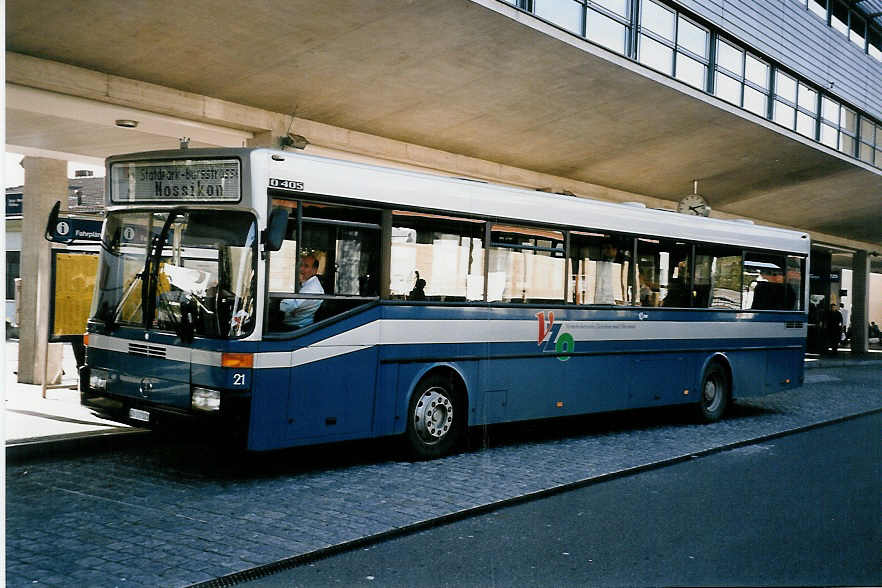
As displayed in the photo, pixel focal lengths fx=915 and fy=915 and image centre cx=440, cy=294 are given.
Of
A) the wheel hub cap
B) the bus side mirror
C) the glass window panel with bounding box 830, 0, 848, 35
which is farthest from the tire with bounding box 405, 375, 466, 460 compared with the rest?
the glass window panel with bounding box 830, 0, 848, 35

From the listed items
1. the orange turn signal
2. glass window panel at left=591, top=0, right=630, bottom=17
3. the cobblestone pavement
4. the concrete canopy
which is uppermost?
glass window panel at left=591, top=0, right=630, bottom=17

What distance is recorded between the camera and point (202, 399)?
7609 mm

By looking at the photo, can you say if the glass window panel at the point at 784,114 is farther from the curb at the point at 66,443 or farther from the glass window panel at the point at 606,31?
the curb at the point at 66,443

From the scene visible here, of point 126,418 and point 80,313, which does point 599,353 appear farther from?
point 80,313

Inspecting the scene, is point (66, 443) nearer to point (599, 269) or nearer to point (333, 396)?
point (333, 396)

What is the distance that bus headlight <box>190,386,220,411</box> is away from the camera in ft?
24.7

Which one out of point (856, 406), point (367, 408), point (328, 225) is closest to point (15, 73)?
point (328, 225)

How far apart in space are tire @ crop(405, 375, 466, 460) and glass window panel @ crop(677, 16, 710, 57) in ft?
42.2

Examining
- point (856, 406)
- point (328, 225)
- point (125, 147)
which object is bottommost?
Result: point (856, 406)

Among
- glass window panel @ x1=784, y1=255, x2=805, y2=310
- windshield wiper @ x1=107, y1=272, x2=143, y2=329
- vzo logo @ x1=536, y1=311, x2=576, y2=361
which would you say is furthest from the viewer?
glass window panel @ x1=784, y1=255, x2=805, y2=310

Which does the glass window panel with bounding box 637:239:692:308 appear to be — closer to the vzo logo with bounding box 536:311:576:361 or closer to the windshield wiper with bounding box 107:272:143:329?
the vzo logo with bounding box 536:311:576:361

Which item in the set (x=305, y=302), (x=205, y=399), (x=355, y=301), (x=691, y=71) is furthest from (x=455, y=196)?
(x=691, y=71)

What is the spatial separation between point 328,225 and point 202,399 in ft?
6.32

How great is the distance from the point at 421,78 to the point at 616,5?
5.73 metres
